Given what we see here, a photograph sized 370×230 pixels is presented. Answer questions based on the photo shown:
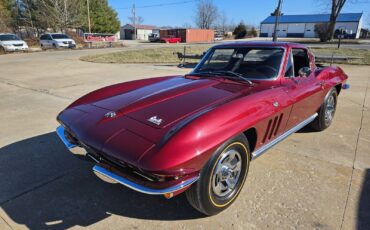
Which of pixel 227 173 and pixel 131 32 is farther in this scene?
pixel 131 32

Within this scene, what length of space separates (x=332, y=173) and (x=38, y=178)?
10.8 ft

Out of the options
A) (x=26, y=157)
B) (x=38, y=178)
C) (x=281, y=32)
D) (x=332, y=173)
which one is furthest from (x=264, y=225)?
(x=281, y=32)

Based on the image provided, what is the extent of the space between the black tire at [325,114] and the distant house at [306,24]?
6967 centimetres

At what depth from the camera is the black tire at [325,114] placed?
435 cm

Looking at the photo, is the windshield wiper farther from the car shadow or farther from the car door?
the car shadow

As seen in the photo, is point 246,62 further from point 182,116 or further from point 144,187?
point 144,187

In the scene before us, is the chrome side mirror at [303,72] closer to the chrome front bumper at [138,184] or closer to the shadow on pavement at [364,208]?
the shadow on pavement at [364,208]

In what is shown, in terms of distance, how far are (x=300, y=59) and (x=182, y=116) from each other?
274 cm

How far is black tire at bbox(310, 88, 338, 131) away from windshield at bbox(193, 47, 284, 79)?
1293 millimetres

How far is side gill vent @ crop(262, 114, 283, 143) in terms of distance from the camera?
2975 millimetres

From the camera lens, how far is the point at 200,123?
2252 millimetres

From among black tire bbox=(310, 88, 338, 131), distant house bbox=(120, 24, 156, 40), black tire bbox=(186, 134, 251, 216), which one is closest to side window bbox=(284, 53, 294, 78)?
black tire bbox=(310, 88, 338, 131)

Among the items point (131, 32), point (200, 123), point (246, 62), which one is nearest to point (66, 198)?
point (200, 123)

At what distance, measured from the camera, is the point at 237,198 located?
281cm
